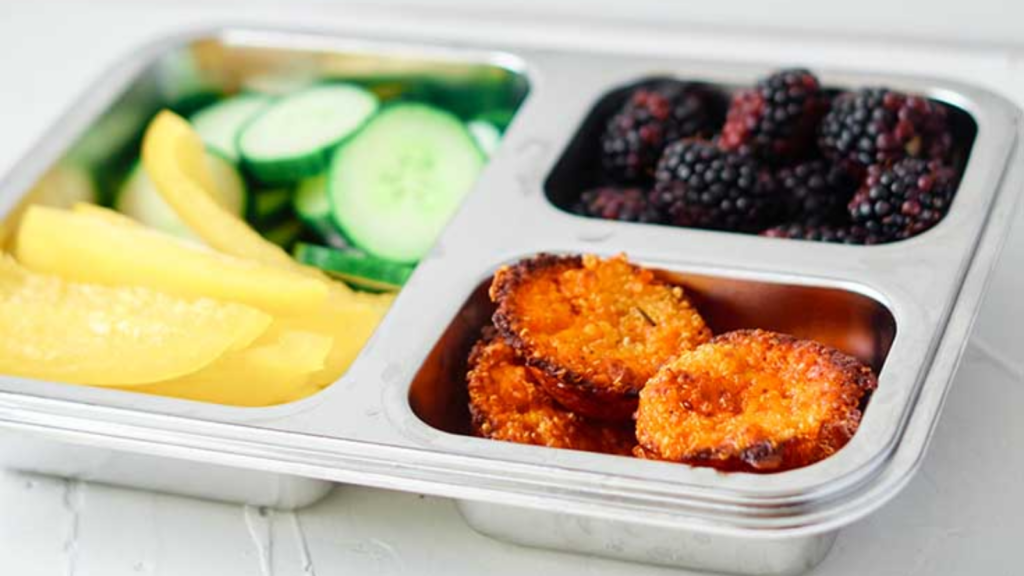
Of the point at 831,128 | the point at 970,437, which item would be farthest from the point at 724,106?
the point at 970,437

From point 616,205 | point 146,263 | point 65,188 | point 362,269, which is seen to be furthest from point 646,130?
point 65,188

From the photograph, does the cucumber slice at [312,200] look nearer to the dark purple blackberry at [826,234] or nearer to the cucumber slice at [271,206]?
the cucumber slice at [271,206]

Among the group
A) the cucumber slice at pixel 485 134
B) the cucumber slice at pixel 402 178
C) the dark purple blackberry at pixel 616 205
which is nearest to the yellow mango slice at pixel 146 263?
the cucumber slice at pixel 402 178

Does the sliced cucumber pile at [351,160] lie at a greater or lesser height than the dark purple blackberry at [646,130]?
lesser

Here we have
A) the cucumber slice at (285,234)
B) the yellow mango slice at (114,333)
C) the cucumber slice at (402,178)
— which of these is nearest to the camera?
the yellow mango slice at (114,333)

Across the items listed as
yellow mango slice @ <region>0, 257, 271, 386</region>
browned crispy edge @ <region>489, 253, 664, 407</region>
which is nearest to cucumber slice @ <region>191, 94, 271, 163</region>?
yellow mango slice @ <region>0, 257, 271, 386</region>

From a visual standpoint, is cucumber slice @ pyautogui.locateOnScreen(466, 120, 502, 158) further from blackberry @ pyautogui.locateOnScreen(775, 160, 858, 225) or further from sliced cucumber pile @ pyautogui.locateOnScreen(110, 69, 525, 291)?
blackberry @ pyautogui.locateOnScreen(775, 160, 858, 225)
